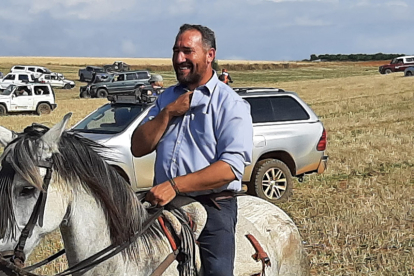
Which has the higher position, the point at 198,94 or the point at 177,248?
the point at 198,94

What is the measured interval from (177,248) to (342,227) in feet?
15.7

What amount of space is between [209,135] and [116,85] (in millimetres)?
40240

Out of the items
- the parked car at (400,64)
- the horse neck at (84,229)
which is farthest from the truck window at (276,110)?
the parked car at (400,64)

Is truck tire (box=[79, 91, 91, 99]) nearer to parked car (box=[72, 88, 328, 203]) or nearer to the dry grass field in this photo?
the dry grass field

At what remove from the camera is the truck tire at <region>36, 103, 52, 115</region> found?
3044cm

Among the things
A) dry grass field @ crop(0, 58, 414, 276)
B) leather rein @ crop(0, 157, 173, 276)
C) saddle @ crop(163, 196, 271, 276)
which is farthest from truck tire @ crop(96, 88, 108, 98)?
leather rein @ crop(0, 157, 173, 276)

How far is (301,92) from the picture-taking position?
3656 cm

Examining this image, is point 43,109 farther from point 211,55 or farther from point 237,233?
point 211,55

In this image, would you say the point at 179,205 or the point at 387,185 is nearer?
the point at 179,205

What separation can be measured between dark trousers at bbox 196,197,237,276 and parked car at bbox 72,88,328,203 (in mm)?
6382

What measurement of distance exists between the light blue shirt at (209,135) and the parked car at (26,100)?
27946 millimetres

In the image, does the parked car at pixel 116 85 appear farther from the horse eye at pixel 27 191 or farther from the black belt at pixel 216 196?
the horse eye at pixel 27 191

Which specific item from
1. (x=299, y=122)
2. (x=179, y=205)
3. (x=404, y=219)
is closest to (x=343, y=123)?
(x=299, y=122)

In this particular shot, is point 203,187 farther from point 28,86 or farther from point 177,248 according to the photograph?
point 28,86
